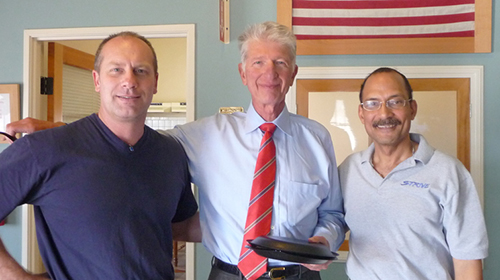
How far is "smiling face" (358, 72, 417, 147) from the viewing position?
162cm

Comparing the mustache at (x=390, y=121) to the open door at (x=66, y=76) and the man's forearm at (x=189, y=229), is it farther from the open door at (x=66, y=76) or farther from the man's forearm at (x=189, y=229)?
the open door at (x=66, y=76)

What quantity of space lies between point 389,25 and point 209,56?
120cm

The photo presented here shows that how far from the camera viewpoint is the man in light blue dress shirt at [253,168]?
5.48 feet

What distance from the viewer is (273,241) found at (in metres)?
1.32

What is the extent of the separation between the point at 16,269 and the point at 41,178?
0.27 metres

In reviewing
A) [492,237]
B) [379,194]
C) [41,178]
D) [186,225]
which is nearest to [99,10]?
[186,225]

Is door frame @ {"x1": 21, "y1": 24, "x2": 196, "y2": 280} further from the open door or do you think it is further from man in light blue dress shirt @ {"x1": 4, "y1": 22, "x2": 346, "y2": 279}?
man in light blue dress shirt @ {"x1": 4, "y1": 22, "x2": 346, "y2": 279}

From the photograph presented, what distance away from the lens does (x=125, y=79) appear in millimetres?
1385

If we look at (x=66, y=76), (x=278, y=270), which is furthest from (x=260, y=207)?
(x=66, y=76)

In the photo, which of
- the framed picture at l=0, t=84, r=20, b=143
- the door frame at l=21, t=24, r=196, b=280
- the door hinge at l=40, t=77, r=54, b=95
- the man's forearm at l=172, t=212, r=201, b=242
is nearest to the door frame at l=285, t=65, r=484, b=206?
the door frame at l=21, t=24, r=196, b=280

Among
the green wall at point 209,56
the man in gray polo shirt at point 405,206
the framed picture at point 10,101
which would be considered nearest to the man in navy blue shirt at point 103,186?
the man in gray polo shirt at point 405,206

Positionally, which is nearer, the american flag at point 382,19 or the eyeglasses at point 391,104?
the eyeglasses at point 391,104

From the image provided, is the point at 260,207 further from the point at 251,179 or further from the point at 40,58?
the point at 40,58

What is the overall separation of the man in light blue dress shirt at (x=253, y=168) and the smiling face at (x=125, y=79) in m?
0.40
